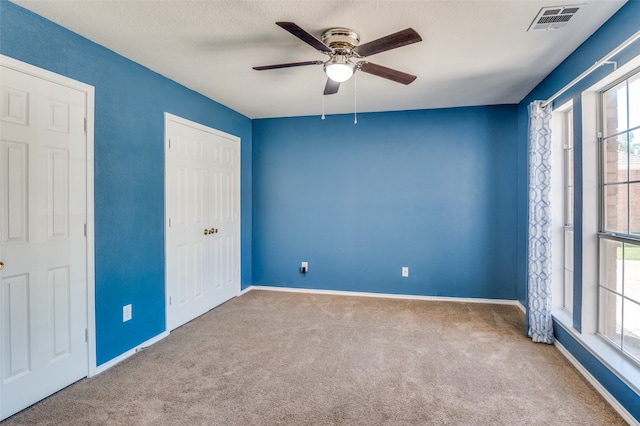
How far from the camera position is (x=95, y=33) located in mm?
2367

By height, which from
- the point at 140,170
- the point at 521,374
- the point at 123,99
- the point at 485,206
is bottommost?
the point at 521,374

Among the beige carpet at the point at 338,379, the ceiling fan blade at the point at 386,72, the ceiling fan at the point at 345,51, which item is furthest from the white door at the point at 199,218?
the ceiling fan blade at the point at 386,72

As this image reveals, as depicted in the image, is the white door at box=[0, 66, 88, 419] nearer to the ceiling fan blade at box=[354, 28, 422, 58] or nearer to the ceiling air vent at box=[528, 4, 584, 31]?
the ceiling fan blade at box=[354, 28, 422, 58]

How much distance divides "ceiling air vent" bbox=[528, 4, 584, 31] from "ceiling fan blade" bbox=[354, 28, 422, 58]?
2.79 ft

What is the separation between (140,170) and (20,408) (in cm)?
181

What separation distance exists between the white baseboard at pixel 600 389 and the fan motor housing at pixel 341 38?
2754 mm

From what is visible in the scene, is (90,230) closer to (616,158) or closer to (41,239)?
(41,239)

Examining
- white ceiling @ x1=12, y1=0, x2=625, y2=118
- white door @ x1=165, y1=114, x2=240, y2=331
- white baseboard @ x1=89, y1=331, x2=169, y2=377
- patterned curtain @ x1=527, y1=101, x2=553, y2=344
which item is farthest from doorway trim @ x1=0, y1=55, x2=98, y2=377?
patterned curtain @ x1=527, y1=101, x2=553, y2=344

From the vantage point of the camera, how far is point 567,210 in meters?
3.17

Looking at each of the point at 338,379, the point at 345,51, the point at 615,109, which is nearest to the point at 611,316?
the point at 615,109

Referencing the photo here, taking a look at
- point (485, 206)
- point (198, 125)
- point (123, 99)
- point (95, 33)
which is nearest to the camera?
point (95, 33)

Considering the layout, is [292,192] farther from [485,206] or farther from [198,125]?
[485,206]

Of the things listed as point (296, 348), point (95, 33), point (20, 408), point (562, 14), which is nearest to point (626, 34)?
point (562, 14)

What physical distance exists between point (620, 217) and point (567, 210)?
3.04 ft
